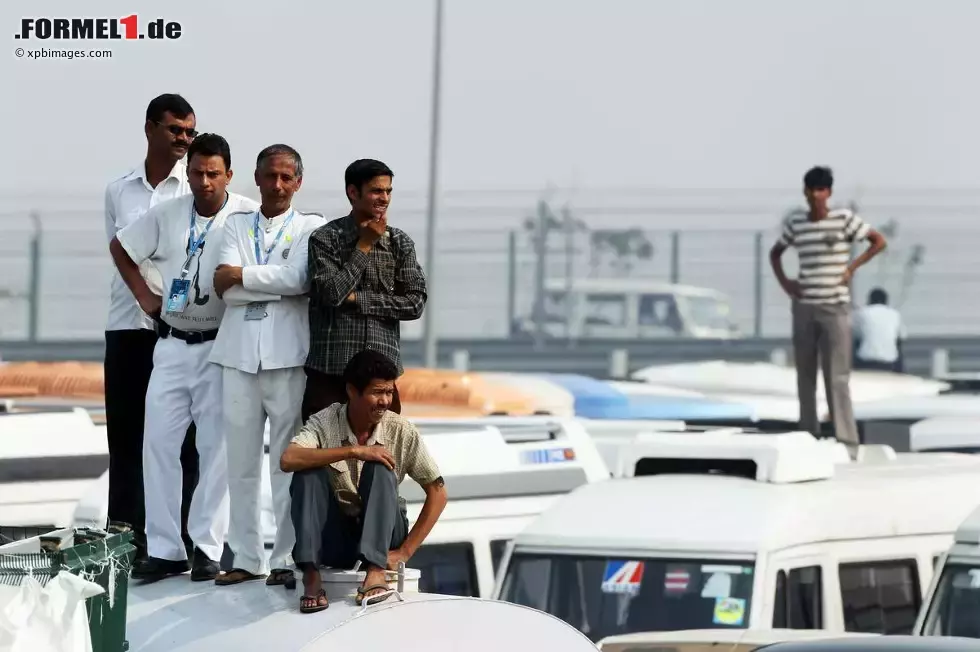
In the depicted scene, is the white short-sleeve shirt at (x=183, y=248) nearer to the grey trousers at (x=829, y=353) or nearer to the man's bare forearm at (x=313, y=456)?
the man's bare forearm at (x=313, y=456)

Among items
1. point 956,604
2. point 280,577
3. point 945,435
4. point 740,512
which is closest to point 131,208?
point 280,577

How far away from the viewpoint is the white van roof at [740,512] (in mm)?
9594

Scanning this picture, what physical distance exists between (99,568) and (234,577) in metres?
0.98

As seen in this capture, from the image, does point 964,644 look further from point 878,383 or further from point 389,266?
point 878,383

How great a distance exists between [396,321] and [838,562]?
4.06 metres

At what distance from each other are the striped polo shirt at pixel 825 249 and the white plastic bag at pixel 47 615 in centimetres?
859

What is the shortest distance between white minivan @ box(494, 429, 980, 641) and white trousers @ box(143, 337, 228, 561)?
2.90m

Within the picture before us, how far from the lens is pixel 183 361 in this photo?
698cm

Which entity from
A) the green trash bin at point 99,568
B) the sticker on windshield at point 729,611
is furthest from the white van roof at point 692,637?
the green trash bin at point 99,568

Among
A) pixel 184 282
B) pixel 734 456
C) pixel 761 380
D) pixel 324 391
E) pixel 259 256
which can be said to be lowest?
pixel 761 380

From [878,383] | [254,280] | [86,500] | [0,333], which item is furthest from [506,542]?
[0,333]

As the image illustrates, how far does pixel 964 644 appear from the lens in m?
6.55

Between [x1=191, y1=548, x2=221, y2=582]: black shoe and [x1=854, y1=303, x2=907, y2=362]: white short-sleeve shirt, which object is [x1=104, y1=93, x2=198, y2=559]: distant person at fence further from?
[x1=854, y1=303, x2=907, y2=362]: white short-sleeve shirt

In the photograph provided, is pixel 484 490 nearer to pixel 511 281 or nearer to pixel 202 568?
pixel 202 568
